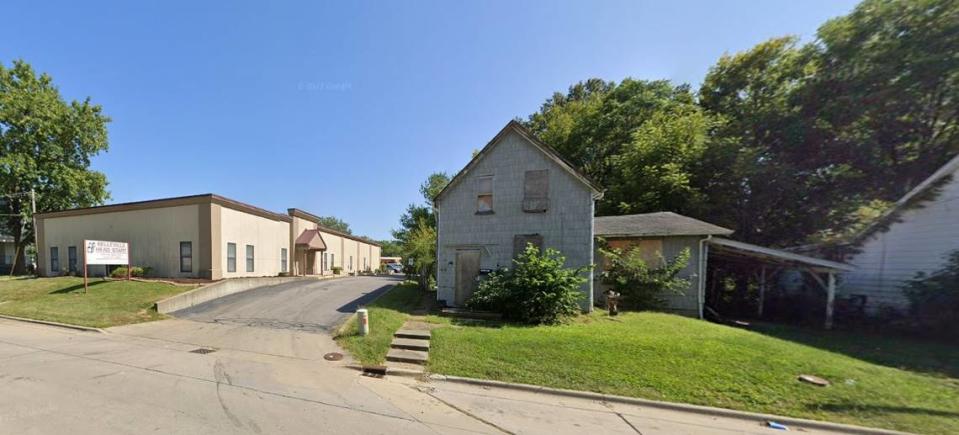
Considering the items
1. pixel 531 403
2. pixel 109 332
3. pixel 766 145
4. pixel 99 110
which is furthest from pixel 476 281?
pixel 99 110

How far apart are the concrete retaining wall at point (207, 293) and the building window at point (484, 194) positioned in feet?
39.2

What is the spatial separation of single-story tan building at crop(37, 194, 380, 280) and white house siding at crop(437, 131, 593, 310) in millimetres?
12308

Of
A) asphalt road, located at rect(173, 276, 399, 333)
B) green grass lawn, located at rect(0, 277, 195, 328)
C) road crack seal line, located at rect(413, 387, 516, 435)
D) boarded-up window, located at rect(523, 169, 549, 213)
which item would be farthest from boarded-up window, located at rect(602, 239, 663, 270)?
green grass lawn, located at rect(0, 277, 195, 328)

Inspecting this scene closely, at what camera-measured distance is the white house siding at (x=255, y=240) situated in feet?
57.1

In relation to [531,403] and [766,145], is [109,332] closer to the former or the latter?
[531,403]

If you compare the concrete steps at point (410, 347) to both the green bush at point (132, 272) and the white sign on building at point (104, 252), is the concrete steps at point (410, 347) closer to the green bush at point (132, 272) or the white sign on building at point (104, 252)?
the white sign on building at point (104, 252)

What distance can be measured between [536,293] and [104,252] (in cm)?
1882

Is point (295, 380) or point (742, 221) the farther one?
point (742, 221)

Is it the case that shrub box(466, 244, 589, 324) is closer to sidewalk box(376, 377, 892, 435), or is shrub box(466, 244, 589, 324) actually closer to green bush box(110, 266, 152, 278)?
sidewalk box(376, 377, 892, 435)

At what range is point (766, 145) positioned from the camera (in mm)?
17812

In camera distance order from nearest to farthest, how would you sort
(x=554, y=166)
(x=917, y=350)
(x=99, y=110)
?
(x=917, y=350) → (x=554, y=166) → (x=99, y=110)

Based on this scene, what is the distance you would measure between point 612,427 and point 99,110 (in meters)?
44.4

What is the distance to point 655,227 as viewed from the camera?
13094 millimetres

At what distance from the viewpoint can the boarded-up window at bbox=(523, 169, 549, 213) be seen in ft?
40.0
